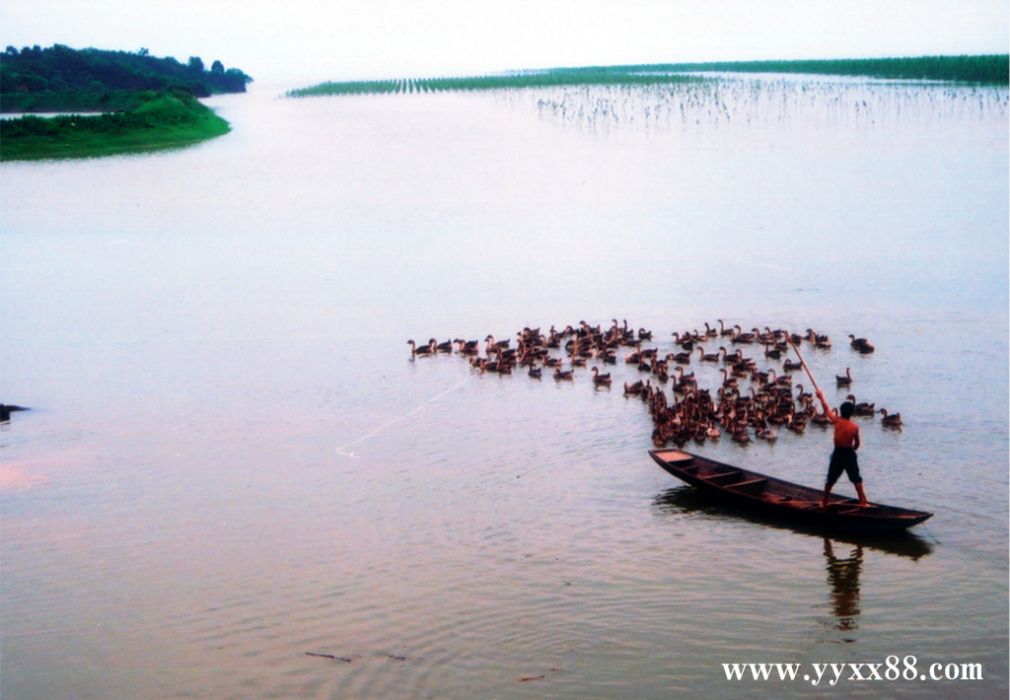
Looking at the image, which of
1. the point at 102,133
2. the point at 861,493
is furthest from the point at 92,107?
the point at 861,493

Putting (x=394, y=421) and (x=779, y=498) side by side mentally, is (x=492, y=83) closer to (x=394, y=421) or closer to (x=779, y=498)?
(x=394, y=421)

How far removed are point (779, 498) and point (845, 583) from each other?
1.77 metres

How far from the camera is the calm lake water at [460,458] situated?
39.2 ft

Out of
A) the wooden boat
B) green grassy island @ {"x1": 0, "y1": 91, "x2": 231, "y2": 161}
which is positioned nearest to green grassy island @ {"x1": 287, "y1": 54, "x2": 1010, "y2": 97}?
green grassy island @ {"x1": 0, "y1": 91, "x2": 231, "y2": 161}

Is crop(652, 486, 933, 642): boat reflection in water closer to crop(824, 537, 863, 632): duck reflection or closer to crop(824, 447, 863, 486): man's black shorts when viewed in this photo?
crop(824, 537, 863, 632): duck reflection

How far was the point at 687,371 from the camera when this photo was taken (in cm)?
2144

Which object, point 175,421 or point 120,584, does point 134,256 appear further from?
point 120,584

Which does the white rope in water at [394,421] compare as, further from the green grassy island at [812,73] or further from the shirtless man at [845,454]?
the green grassy island at [812,73]

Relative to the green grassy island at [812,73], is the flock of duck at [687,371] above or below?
below

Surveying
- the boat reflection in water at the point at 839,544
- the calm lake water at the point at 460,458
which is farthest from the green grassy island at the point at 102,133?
the boat reflection in water at the point at 839,544

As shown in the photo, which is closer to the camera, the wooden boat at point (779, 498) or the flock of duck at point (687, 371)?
the wooden boat at point (779, 498)

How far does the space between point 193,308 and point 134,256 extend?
28.1 ft

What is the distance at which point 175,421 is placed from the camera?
65.3 ft

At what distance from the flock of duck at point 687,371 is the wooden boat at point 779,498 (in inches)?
70.9
